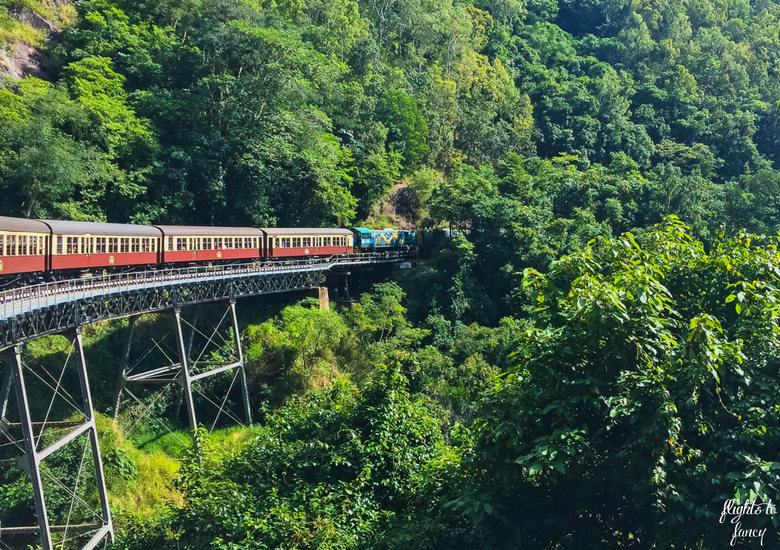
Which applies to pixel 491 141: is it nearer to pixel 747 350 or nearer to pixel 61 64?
pixel 61 64

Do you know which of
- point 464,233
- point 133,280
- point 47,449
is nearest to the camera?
point 47,449

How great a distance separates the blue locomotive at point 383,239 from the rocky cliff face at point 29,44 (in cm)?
2154

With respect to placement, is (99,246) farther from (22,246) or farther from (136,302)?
(22,246)

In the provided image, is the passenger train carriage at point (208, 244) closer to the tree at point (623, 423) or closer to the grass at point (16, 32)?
the tree at point (623, 423)

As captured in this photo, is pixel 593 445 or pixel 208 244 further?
pixel 208 244

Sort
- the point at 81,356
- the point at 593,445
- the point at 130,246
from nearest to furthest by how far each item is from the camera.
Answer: the point at 593,445
the point at 81,356
the point at 130,246

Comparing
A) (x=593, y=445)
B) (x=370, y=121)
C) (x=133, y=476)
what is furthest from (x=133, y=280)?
(x=370, y=121)

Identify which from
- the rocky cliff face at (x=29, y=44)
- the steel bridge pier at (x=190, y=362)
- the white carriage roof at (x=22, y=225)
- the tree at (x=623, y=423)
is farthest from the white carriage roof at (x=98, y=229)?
the rocky cliff face at (x=29, y=44)

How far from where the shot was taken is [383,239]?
41.8m

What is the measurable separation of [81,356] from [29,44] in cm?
3059

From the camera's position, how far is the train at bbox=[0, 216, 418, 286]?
19.7 metres

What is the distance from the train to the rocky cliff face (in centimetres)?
1823

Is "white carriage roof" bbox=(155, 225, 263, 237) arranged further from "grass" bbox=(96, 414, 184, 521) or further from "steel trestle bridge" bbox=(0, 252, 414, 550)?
"grass" bbox=(96, 414, 184, 521)

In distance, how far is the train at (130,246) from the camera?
19688 millimetres
